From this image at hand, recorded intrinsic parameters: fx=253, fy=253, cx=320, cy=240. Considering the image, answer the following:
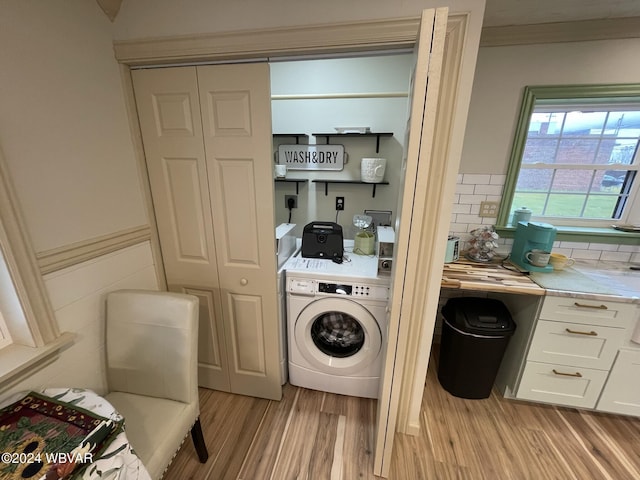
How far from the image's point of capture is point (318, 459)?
135cm

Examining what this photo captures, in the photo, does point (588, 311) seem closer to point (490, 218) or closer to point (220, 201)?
point (490, 218)

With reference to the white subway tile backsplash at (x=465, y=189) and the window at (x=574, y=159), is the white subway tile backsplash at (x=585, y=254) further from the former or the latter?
the white subway tile backsplash at (x=465, y=189)

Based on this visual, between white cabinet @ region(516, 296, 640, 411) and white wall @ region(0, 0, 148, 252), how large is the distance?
2.34 metres

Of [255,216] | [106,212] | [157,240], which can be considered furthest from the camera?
[157,240]

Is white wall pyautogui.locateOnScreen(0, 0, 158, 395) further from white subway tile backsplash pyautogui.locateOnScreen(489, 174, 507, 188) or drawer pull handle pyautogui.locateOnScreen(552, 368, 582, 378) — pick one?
drawer pull handle pyautogui.locateOnScreen(552, 368, 582, 378)

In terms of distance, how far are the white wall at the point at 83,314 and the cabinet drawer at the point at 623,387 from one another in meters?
2.70

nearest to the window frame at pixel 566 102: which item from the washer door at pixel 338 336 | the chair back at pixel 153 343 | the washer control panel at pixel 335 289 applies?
the washer control panel at pixel 335 289

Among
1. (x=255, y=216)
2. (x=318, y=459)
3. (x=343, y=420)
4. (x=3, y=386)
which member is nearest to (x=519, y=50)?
(x=255, y=216)

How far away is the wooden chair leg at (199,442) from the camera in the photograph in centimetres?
127

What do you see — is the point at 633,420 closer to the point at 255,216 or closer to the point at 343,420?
the point at 343,420

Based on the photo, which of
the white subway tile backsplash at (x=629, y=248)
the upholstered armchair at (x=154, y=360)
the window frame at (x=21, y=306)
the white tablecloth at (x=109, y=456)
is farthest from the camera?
the white subway tile backsplash at (x=629, y=248)

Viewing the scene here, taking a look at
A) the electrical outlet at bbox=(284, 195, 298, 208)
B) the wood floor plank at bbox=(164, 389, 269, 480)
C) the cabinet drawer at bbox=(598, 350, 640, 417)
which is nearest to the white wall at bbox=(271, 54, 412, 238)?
the electrical outlet at bbox=(284, 195, 298, 208)

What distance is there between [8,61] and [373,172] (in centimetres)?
179

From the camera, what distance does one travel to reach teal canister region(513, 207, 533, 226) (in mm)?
1791
